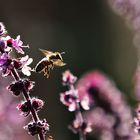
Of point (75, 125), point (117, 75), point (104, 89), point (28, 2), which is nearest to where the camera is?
point (75, 125)

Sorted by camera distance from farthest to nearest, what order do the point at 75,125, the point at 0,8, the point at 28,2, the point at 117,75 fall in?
1. the point at 28,2
2. the point at 0,8
3. the point at 117,75
4. the point at 75,125

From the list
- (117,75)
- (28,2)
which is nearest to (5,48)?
(117,75)

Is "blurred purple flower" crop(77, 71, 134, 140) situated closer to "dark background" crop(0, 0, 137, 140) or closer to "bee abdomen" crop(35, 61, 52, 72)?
"bee abdomen" crop(35, 61, 52, 72)

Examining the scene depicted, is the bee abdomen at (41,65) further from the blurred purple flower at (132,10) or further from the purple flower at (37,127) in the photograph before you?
the blurred purple flower at (132,10)

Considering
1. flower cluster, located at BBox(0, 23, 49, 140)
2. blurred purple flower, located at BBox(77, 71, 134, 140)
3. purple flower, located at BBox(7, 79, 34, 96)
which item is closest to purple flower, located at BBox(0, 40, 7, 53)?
flower cluster, located at BBox(0, 23, 49, 140)

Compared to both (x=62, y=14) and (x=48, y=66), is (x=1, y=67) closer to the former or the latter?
(x=48, y=66)

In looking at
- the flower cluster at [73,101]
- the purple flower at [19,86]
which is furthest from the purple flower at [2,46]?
the flower cluster at [73,101]
